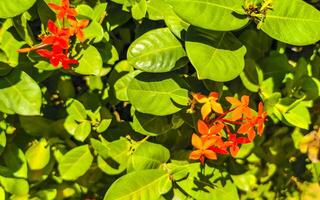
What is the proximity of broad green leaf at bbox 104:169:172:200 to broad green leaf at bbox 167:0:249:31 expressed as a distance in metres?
0.70

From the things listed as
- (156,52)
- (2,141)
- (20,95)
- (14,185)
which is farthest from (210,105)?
(14,185)

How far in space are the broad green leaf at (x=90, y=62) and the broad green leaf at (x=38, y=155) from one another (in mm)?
574

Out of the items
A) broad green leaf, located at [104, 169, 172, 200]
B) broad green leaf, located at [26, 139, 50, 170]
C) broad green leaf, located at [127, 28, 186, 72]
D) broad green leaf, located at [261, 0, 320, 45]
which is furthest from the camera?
broad green leaf, located at [26, 139, 50, 170]

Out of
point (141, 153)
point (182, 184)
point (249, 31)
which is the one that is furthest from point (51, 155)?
→ point (249, 31)

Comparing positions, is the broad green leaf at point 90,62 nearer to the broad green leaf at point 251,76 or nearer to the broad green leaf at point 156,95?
the broad green leaf at point 156,95

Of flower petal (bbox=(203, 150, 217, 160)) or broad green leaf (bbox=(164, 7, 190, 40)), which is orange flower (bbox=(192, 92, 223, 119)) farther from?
broad green leaf (bbox=(164, 7, 190, 40))

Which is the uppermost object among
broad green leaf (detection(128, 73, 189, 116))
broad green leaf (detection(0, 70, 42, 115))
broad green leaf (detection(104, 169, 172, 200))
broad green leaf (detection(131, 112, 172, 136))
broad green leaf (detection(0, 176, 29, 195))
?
broad green leaf (detection(128, 73, 189, 116))

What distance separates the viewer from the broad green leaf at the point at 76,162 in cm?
216

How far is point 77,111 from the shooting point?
7.03ft

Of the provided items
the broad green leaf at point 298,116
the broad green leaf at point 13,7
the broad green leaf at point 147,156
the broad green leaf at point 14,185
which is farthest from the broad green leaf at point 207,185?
the broad green leaf at point 13,7

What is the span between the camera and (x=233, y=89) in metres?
2.24

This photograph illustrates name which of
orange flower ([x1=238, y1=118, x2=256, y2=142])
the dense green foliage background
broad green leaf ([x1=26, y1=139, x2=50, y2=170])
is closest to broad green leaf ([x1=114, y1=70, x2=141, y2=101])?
the dense green foliage background

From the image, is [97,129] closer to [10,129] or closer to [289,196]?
[10,129]

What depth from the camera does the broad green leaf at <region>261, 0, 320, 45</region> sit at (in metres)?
1.66
